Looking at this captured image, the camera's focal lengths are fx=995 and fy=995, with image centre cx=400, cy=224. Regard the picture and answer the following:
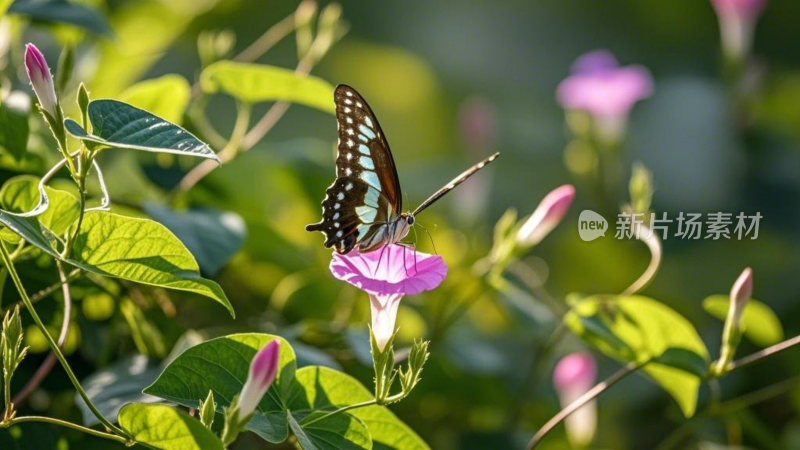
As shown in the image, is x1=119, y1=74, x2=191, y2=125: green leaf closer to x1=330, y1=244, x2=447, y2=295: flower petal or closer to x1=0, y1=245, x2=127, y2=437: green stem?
x1=330, y1=244, x2=447, y2=295: flower petal

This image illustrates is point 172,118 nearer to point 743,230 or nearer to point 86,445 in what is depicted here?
point 86,445

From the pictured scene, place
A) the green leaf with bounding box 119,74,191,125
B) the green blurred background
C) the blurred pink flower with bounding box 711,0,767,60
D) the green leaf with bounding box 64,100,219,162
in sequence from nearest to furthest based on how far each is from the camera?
the green leaf with bounding box 64,100,219,162 < the green leaf with bounding box 119,74,191,125 < the green blurred background < the blurred pink flower with bounding box 711,0,767,60

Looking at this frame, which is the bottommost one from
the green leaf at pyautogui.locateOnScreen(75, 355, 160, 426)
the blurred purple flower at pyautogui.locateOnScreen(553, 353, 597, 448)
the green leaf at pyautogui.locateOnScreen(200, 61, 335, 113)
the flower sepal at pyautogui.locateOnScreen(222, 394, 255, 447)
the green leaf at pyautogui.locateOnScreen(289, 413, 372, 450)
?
the blurred purple flower at pyautogui.locateOnScreen(553, 353, 597, 448)

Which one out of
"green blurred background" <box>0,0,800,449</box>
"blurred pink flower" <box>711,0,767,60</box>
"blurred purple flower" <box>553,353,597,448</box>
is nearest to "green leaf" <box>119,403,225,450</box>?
"green blurred background" <box>0,0,800,449</box>

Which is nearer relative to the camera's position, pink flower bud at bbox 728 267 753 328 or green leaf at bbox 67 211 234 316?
green leaf at bbox 67 211 234 316

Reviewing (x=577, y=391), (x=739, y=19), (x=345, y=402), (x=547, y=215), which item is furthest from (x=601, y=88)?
(x=345, y=402)

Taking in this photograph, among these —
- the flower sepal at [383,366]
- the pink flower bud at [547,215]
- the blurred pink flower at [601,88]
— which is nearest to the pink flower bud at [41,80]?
the flower sepal at [383,366]

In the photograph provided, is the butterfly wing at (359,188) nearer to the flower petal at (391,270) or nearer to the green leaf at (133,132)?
the flower petal at (391,270)
